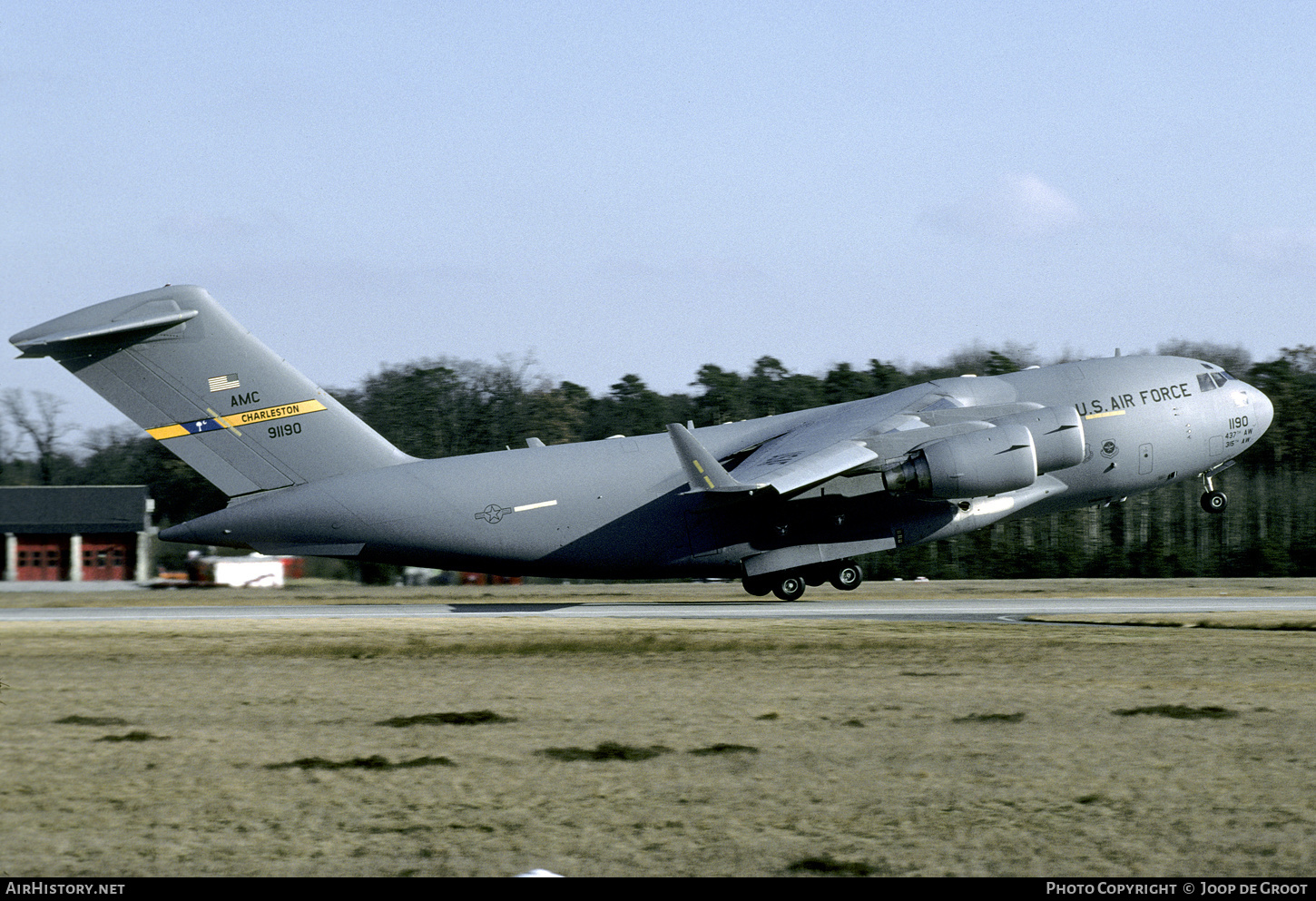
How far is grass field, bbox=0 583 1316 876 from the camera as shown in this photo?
21.3 feet

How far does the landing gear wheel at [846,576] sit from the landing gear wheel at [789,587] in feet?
2.40

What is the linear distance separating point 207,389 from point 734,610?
961cm

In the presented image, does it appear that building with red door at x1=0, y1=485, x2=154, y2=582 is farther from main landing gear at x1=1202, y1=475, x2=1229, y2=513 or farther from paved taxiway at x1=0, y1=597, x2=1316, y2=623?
main landing gear at x1=1202, y1=475, x2=1229, y2=513

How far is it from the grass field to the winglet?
4011 mm

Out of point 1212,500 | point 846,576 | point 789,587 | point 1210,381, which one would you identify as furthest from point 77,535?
point 1210,381

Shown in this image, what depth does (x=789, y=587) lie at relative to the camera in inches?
898

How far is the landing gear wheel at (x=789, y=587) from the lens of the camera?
896 inches

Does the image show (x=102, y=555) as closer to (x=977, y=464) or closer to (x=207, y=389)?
(x=207, y=389)

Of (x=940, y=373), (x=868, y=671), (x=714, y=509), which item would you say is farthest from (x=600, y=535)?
(x=940, y=373)

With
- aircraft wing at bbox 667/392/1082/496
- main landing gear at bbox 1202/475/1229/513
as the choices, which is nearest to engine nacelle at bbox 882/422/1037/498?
aircraft wing at bbox 667/392/1082/496

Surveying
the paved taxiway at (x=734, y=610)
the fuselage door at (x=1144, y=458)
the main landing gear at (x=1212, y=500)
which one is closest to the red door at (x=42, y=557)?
the paved taxiway at (x=734, y=610)
